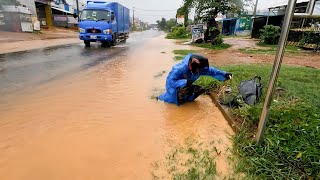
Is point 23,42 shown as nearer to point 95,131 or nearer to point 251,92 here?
point 95,131

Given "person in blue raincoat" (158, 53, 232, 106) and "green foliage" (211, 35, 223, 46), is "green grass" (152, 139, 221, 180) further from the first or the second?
"green foliage" (211, 35, 223, 46)

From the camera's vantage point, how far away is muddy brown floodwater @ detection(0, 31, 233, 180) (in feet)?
8.41

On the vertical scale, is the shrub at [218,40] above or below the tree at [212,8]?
below

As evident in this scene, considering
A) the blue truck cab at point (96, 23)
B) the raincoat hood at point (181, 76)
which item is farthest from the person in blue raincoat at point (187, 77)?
the blue truck cab at point (96, 23)

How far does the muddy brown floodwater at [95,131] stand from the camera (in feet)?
8.41

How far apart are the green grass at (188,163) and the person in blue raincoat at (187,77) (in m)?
1.34

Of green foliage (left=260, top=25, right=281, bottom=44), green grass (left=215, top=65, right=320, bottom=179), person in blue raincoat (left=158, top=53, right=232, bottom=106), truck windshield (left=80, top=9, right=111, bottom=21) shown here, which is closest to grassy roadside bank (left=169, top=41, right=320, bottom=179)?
Result: green grass (left=215, top=65, right=320, bottom=179)

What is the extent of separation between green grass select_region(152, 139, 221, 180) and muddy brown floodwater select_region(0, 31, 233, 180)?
0.35ft

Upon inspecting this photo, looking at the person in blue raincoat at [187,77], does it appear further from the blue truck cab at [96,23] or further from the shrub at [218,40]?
the shrub at [218,40]

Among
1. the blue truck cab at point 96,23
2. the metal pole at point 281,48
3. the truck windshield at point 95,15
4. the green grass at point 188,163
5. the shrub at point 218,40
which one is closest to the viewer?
the metal pole at point 281,48

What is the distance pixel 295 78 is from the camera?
5.79m

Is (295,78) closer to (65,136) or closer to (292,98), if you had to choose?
(292,98)

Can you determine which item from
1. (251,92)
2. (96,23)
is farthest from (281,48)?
(96,23)

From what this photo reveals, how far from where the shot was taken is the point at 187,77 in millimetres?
4273
